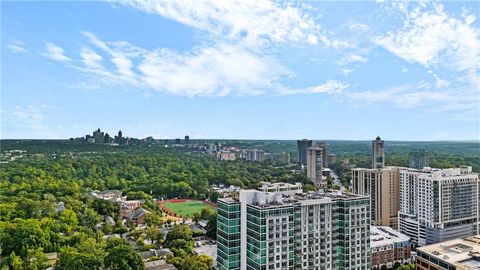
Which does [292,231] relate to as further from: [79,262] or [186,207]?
[186,207]

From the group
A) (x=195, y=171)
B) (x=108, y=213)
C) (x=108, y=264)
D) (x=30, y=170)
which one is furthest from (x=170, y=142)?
(x=108, y=264)

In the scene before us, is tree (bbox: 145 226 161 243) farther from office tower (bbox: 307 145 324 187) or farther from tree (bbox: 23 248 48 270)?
office tower (bbox: 307 145 324 187)

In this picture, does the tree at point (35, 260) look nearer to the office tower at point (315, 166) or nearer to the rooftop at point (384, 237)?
the rooftop at point (384, 237)

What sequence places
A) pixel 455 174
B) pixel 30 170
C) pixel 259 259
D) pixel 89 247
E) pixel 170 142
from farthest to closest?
pixel 170 142
pixel 30 170
pixel 455 174
pixel 89 247
pixel 259 259

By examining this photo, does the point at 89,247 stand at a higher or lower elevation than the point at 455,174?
lower

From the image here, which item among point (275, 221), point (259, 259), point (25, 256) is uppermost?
point (275, 221)

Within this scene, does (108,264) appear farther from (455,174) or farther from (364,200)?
(455,174)

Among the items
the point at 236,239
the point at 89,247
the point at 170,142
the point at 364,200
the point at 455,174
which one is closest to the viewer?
the point at 236,239
